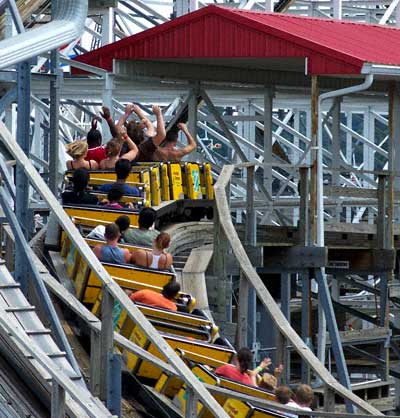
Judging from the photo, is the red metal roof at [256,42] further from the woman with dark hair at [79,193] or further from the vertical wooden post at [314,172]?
the woman with dark hair at [79,193]

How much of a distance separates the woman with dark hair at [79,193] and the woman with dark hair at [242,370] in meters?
2.80

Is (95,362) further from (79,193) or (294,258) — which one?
(294,258)

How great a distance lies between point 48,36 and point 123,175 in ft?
10.5

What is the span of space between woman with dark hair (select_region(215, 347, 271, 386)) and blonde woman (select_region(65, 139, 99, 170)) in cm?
365

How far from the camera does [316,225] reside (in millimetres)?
19906

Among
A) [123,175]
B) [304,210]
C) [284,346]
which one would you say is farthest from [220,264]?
Answer: [304,210]

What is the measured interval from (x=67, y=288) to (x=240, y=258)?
1.93 meters

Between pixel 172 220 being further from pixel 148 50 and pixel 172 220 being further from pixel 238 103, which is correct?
pixel 238 103

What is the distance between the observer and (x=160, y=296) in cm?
→ 1477

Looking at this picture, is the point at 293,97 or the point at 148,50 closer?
the point at 148,50

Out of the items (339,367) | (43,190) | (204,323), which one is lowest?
(339,367)

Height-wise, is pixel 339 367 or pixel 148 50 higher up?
pixel 148 50

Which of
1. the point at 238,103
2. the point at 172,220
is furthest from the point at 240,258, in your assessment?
the point at 238,103

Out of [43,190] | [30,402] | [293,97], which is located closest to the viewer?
[30,402]
